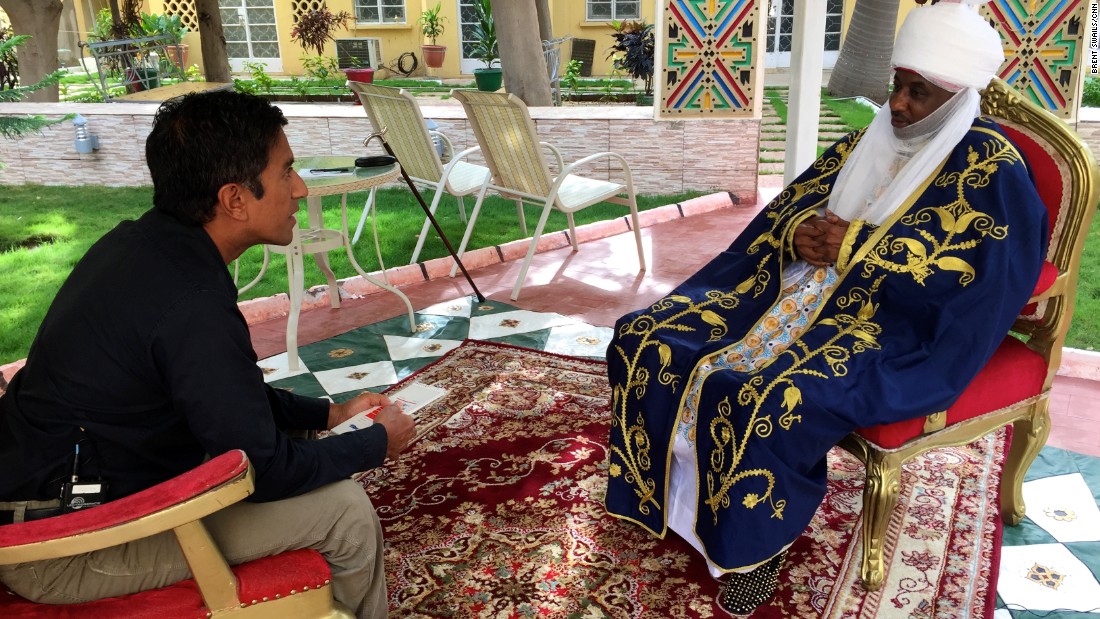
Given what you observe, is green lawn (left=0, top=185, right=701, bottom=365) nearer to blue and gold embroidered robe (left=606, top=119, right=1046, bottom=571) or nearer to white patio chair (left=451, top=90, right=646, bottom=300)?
white patio chair (left=451, top=90, right=646, bottom=300)

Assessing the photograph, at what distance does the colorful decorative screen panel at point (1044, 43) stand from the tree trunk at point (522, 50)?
11.5ft

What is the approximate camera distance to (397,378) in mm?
3441

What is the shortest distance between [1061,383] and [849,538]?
4.92 ft

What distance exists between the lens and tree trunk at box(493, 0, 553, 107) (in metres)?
7.22

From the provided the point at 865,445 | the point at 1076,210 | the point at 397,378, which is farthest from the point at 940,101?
the point at 397,378

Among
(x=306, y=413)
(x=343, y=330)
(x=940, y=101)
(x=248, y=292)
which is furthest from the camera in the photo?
(x=248, y=292)

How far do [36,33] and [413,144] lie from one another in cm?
734

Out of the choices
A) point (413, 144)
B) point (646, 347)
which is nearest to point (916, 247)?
point (646, 347)

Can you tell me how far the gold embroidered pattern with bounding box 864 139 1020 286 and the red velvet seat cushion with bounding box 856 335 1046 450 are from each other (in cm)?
29

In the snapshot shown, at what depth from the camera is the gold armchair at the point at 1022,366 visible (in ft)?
6.64

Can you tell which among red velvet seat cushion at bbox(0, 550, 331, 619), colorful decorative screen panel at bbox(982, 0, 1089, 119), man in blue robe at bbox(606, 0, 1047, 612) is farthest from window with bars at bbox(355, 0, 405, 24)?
red velvet seat cushion at bbox(0, 550, 331, 619)

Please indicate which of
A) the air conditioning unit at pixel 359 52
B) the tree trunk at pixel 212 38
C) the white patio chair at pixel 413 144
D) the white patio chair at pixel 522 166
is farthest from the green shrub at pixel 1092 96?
the air conditioning unit at pixel 359 52

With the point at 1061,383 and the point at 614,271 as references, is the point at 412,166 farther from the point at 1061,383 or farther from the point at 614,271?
the point at 1061,383

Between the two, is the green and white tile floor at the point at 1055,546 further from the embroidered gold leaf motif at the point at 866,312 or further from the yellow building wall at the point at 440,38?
the yellow building wall at the point at 440,38
